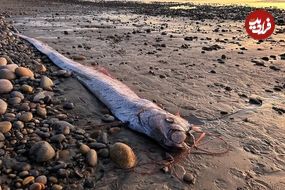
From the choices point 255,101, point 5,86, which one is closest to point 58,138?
point 5,86

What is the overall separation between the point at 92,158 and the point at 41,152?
61cm

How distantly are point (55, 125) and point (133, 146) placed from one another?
1.14 m

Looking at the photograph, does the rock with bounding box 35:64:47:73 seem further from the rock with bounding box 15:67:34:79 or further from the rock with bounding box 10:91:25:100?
the rock with bounding box 10:91:25:100

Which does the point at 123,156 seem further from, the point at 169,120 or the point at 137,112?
the point at 137,112

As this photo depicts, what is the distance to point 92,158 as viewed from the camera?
4.80m

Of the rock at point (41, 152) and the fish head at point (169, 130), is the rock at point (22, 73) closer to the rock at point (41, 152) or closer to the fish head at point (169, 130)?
the rock at point (41, 152)

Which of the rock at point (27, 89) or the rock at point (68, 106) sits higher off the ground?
the rock at point (27, 89)

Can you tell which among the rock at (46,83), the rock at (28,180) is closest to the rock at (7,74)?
the rock at (46,83)

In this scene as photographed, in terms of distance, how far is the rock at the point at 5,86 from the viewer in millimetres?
6336

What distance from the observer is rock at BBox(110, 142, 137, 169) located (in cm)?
484

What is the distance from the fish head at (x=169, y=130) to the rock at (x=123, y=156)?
0.50 meters

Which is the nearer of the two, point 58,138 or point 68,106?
point 58,138

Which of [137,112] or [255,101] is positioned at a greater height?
[137,112]

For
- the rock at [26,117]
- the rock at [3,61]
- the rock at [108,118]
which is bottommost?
the rock at [108,118]
